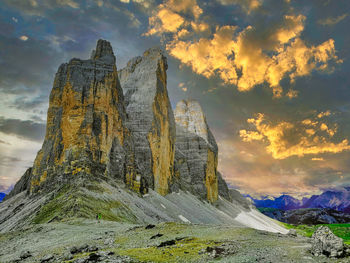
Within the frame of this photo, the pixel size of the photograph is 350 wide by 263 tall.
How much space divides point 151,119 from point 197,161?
43.6m

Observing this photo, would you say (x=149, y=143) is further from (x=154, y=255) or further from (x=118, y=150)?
(x=154, y=255)

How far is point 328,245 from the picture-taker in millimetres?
11359

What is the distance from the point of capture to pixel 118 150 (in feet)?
200

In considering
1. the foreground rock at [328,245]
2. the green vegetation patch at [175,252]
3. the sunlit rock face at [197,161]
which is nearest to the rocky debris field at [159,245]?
the green vegetation patch at [175,252]

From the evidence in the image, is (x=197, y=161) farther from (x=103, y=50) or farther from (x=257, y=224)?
(x=103, y=50)

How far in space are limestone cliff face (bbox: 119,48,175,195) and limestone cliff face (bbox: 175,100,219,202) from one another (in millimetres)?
17566

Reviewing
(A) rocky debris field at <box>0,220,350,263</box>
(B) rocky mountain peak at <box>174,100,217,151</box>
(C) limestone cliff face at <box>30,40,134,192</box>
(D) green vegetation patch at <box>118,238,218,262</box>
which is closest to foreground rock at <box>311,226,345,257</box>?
(A) rocky debris field at <box>0,220,350,263</box>

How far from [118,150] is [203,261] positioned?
167 feet

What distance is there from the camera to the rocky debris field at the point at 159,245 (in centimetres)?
1255

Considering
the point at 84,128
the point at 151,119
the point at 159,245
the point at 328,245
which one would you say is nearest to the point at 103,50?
the point at 151,119

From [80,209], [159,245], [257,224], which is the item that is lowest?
[257,224]

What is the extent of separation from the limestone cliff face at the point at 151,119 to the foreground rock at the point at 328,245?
54455mm

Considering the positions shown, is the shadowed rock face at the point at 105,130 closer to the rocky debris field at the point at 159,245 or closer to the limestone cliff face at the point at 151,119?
the limestone cliff face at the point at 151,119

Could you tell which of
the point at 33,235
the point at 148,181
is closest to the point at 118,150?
the point at 148,181
